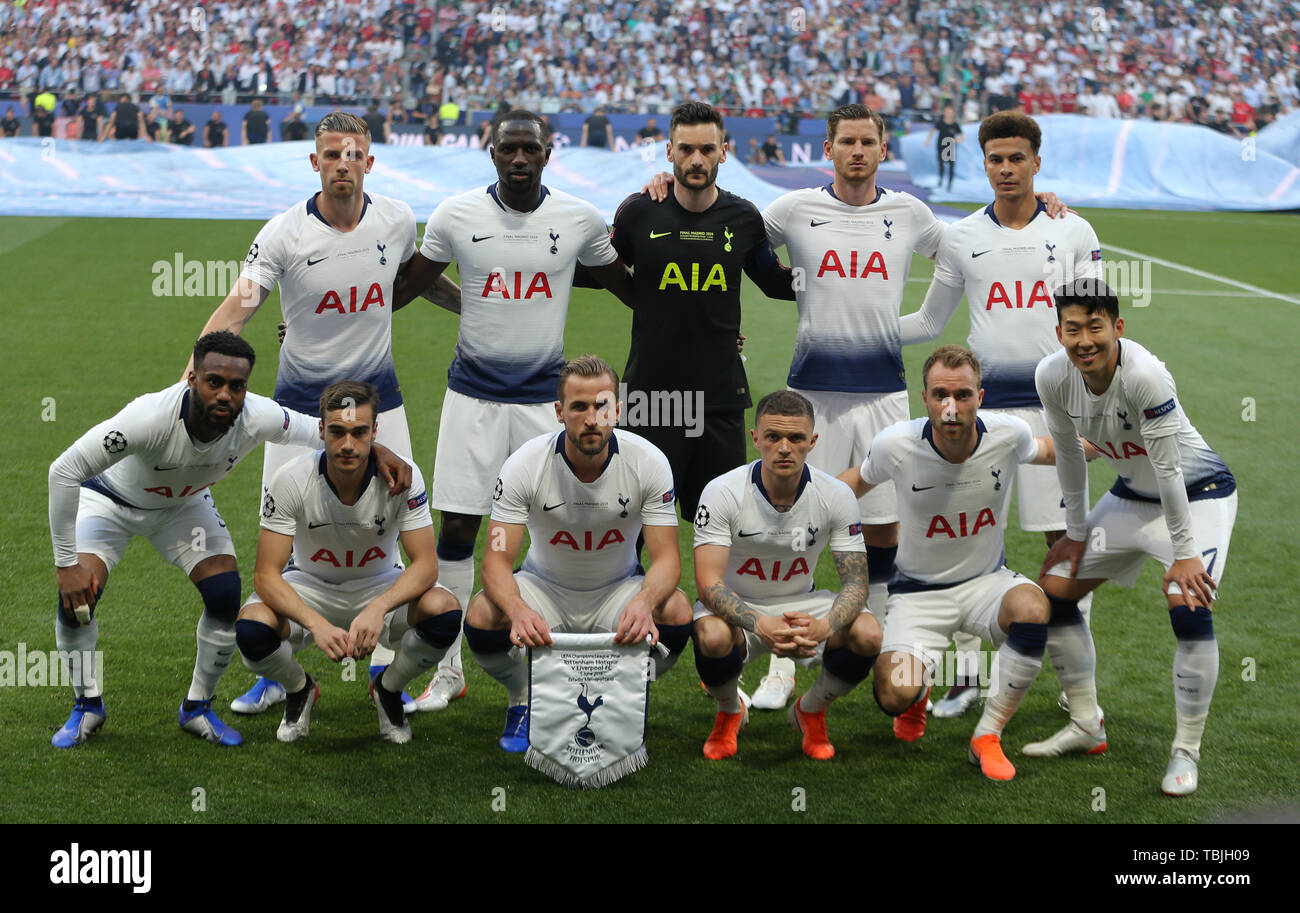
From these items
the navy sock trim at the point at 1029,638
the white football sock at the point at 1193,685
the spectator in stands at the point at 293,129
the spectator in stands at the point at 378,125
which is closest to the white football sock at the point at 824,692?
the navy sock trim at the point at 1029,638

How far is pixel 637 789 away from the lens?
4867mm

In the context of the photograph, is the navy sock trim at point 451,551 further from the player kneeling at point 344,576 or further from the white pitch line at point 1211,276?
the white pitch line at point 1211,276

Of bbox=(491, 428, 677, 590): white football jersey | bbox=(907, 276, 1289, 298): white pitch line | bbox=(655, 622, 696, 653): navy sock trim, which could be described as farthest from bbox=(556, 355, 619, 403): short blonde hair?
bbox=(907, 276, 1289, 298): white pitch line

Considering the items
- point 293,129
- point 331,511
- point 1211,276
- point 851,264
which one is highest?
point 851,264

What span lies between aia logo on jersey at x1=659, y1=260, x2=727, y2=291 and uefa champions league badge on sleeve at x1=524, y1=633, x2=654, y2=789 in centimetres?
173

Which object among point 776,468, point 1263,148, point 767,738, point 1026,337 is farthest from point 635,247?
point 1263,148

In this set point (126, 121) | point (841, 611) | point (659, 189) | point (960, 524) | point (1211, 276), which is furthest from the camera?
point (126, 121)

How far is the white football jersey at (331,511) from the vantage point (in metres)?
5.15

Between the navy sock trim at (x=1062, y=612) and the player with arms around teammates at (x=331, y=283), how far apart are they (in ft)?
9.55

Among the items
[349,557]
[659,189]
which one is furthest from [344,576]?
[659,189]

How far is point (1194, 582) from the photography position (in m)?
4.81

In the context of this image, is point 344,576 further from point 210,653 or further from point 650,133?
point 650,133

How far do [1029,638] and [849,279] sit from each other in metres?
1.88
